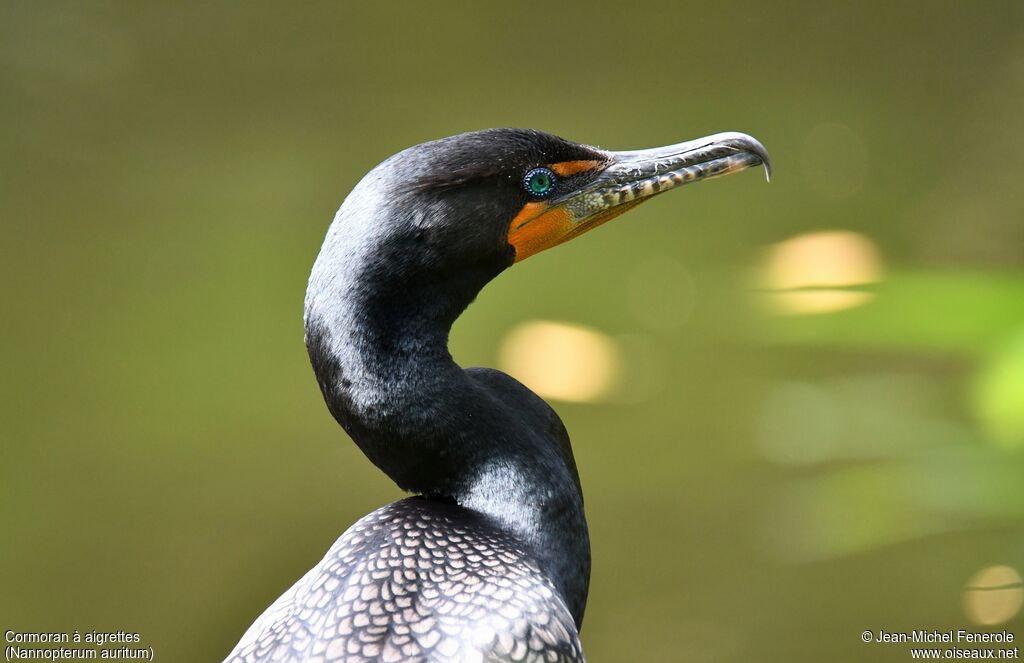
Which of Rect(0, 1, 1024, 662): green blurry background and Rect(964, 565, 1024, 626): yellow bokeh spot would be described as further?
Rect(0, 1, 1024, 662): green blurry background

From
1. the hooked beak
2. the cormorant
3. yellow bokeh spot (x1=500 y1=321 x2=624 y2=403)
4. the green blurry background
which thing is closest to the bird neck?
the cormorant

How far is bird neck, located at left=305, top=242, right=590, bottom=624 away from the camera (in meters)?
1.98

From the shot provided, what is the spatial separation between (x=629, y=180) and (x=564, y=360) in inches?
93.1

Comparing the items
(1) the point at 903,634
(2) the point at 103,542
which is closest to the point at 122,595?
(2) the point at 103,542

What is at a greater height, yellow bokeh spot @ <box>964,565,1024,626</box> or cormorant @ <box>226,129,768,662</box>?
cormorant @ <box>226,129,768,662</box>

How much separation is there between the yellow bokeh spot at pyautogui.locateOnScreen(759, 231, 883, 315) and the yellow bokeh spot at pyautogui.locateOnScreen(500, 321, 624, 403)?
666mm

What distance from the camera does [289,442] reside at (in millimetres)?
4465

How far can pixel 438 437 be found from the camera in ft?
6.70

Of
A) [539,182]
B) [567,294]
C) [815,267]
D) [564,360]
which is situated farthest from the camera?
[567,294]

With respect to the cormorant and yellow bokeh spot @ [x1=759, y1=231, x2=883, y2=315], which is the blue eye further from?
yellow bokeh spot @ [x1=759, y1=231, x2=883, y2=315]

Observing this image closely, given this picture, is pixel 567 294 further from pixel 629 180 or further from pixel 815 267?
pixel 629 180

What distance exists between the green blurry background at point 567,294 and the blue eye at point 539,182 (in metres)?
2.12

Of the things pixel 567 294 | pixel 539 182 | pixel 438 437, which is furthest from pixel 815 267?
pixel 438 437

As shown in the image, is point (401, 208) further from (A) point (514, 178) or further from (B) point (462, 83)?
(B) point (462, 83)
